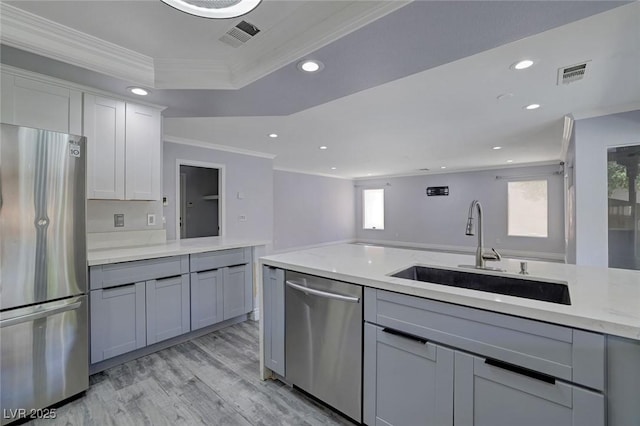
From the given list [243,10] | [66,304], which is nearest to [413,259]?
[243,10]

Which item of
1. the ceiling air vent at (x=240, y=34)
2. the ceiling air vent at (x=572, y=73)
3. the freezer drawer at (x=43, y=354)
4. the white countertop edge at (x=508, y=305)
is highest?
the ceiling air vent at (x=240, y=34)

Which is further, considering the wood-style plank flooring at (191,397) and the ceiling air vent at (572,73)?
the ceiling air vent at (572,73)

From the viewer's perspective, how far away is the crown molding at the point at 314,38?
153 cm

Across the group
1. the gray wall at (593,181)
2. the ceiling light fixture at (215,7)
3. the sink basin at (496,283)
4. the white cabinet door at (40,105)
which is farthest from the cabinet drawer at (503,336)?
the gray wall at (593,181)

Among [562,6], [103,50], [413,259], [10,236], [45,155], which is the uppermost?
[103,50]

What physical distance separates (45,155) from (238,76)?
56.9 inches

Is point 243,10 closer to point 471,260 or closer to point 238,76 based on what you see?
point 238,76

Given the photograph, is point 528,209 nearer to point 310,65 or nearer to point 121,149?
point 310,65

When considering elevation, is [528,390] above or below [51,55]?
below

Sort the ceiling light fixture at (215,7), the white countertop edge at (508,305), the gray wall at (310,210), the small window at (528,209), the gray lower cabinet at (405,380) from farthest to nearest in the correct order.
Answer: the gray wall at (310,210), the small window at (528,209), the ceiling light fixture at (215,7), the gray lower cabinet at (405,380), the white countertop edge at (508,305)

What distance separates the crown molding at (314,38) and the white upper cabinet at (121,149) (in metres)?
1.16

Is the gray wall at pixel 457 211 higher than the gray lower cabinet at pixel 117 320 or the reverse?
higher

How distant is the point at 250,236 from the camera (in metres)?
5.98

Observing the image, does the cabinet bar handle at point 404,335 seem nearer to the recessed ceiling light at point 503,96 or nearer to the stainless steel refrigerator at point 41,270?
the stainless steel refrigerator at point 41,270
